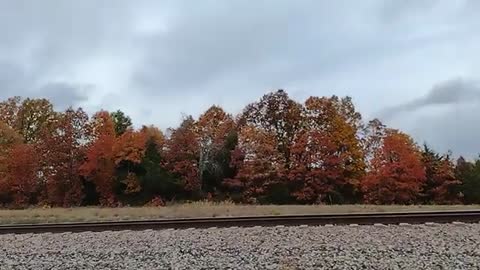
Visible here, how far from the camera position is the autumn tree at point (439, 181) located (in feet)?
129

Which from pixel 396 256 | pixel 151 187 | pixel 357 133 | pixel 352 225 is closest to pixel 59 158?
pixel 151 187

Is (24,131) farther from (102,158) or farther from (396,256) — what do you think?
(396,256)

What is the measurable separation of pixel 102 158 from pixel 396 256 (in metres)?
39.3

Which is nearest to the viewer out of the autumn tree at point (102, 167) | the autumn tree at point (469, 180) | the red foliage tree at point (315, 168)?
the red foliage tree at point (315, 168)

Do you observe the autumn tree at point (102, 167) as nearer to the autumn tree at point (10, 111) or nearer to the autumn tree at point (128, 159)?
the autumn tree at point (128, 159)

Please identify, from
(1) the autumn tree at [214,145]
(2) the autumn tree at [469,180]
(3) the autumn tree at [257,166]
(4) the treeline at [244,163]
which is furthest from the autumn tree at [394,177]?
(1) the autumn tree at [214,145]

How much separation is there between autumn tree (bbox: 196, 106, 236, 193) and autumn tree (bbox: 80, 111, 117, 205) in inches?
304

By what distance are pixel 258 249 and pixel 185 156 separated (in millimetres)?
35281

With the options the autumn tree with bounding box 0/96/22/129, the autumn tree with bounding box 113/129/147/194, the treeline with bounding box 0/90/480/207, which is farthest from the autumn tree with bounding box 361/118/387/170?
the autumn tree with bounding box 0/96/22/129

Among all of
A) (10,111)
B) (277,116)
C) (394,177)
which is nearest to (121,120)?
(10,111)

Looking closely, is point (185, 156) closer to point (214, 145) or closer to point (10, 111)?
point (214, 145)

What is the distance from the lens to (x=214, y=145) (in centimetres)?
4509

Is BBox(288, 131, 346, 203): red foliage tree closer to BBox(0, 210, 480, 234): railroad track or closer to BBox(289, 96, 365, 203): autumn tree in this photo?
BBox(289, 96, 365, 203): autumn tree

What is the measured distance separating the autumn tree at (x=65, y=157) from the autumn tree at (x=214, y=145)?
407 inches
